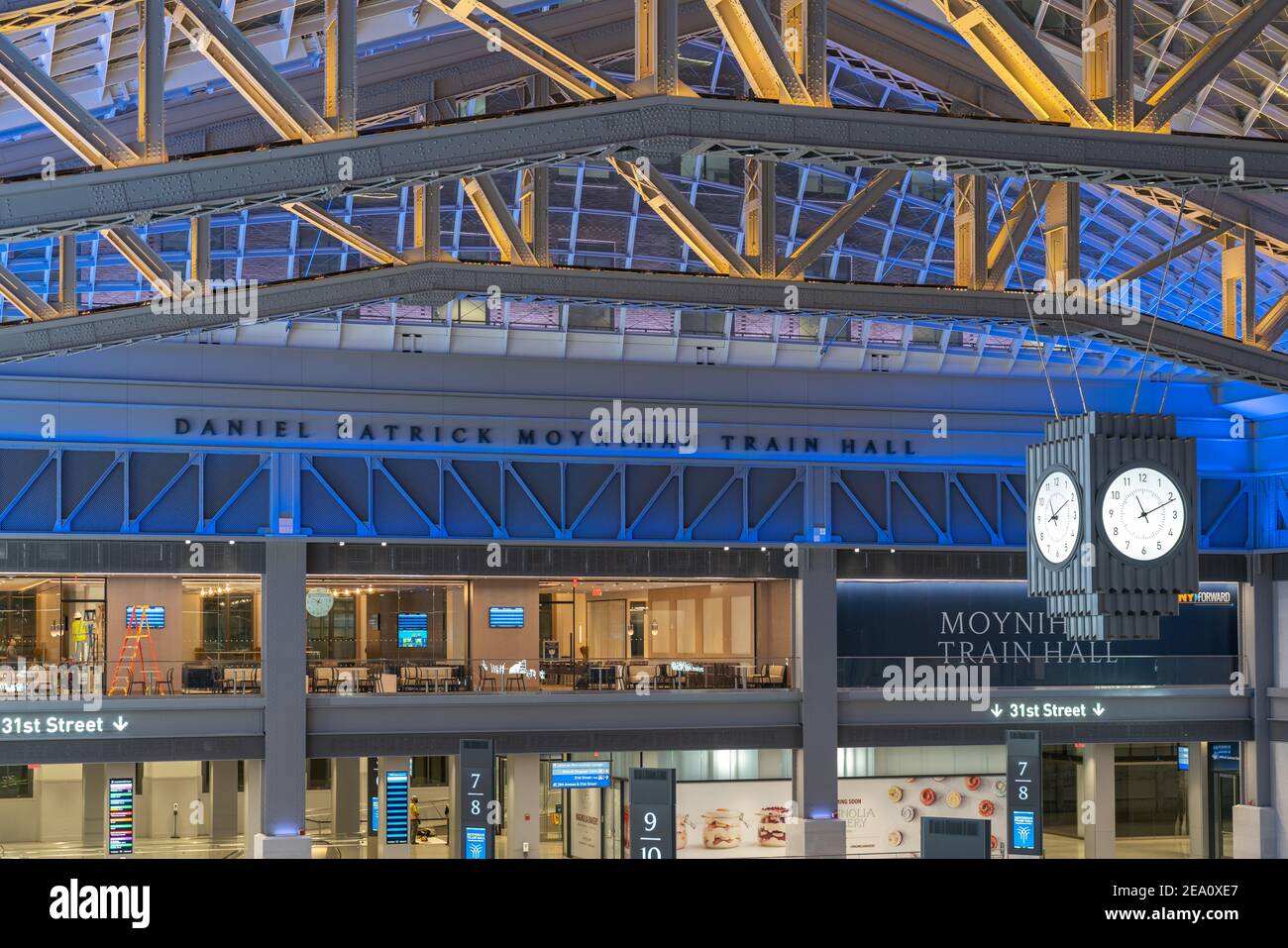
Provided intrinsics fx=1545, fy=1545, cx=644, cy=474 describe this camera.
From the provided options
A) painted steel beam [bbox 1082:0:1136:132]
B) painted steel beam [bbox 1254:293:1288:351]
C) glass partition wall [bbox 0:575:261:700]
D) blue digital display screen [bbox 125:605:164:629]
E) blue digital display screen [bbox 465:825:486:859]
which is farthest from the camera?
blue digital display screen [bbox 125:605:164:629]

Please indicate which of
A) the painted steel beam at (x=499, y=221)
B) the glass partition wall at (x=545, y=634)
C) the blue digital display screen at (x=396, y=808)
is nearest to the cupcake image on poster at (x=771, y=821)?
the glass partition wall at (x=545, y=634)

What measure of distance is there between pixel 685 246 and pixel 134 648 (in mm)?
17499

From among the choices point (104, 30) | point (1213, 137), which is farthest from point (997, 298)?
point (104, 30)

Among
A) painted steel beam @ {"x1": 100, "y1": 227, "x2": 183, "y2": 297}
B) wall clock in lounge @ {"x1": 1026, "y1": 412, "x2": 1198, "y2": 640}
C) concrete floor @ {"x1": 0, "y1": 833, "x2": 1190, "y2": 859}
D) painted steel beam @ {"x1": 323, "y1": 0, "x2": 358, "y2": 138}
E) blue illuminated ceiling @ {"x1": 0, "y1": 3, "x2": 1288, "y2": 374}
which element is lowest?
concrete floor @ {"x1": 0, "y1": 833, "x2": 1190, "y2": 859}

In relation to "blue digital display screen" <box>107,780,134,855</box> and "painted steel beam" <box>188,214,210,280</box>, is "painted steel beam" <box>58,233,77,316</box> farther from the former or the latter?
"blue digital display screen" <box>107,780,134,855</box>

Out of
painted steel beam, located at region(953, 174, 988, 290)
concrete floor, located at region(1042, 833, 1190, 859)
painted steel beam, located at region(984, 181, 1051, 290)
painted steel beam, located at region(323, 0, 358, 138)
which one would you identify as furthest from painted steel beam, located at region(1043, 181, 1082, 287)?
concrete floor, located at region(1042, 833, 1190, 859)

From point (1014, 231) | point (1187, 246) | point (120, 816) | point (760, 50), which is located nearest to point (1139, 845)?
point (1187, 246)

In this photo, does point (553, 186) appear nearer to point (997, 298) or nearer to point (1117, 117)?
point (997, 298)

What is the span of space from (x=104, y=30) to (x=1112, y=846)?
1395 inches

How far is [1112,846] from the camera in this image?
45281 mm

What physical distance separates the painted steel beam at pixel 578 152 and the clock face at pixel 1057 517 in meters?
4.40

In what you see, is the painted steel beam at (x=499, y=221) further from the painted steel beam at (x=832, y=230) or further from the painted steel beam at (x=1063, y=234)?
the painted steel beam at (x=1063, y=234)

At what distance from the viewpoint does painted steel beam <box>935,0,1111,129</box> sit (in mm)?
15812

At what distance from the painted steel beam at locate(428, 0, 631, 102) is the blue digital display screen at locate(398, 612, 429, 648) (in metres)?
27.3
